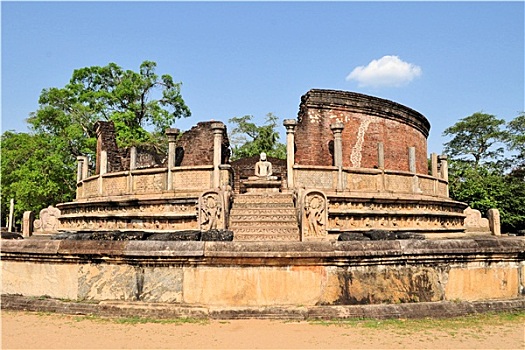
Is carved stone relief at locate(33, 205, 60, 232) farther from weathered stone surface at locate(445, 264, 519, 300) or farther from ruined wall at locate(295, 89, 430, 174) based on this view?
weathered stone surface at locate(445, 264, 519, 300)

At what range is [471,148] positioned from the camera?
134 feet

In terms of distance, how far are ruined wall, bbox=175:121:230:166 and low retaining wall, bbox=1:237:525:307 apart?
1455 centimetres

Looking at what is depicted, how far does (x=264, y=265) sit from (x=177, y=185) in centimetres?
906

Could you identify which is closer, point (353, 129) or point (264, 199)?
point (264, 199)

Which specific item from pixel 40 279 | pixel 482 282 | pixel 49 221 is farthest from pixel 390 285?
pixel 49 221

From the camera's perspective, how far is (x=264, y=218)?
11398 millimetres

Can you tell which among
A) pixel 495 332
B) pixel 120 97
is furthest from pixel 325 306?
pixel 120 97

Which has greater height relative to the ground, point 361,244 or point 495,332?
point 361,244

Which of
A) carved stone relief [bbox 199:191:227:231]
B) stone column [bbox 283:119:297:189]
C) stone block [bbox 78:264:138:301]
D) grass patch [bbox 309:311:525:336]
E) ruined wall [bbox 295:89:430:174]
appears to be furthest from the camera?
ruined wall [bbox 295:89:430:174]

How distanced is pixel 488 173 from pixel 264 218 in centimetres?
2391

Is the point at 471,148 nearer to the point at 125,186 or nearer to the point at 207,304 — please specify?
the point at 125,186

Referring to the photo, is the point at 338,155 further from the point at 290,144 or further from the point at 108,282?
the point at 108,282

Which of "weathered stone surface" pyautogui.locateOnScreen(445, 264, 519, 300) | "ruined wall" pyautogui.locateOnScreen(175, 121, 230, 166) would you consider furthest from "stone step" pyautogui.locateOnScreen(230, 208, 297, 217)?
"ruined wall" pyautogui.locateOnScreen(175, 121, 230, 166)

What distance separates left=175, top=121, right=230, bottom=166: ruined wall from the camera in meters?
19.8
